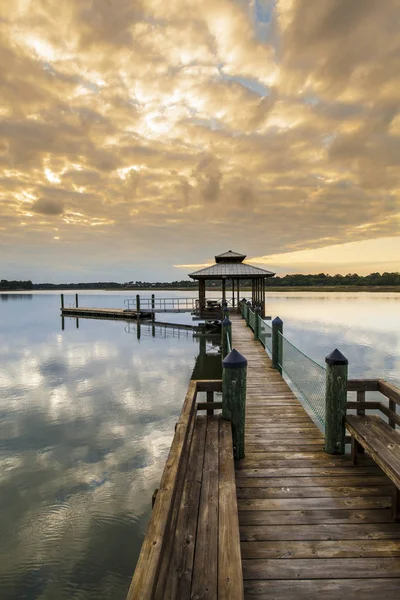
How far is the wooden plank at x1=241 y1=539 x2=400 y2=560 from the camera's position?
9.05 feet

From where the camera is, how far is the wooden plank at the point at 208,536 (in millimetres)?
2129

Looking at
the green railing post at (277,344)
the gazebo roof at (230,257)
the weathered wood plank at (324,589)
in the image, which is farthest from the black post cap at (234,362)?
the gazebo roof at (230,257)

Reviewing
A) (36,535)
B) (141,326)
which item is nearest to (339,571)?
(36,535)

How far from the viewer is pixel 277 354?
368 inches

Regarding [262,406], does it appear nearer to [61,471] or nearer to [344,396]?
[344,396]

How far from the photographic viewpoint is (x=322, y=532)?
9.95 ft

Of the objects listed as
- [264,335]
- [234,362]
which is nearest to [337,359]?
[234,362]

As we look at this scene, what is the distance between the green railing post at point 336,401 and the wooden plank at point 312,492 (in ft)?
2.47

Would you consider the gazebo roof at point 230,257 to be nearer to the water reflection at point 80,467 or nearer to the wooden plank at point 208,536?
the water reflection at point 80,467

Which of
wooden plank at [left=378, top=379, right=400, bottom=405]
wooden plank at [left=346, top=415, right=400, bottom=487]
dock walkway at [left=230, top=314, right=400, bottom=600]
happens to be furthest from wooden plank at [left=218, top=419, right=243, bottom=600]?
wooden plank at [left=378, top=379, right=400, bottom=405]

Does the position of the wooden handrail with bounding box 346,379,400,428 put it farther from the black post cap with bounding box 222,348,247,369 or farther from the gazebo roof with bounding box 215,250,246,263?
the gazebo roof with bounding box 215,250,246,263

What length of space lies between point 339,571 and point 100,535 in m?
4.70

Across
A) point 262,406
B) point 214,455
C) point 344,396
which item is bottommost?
point 262,406

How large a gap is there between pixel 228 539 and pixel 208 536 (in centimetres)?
17
